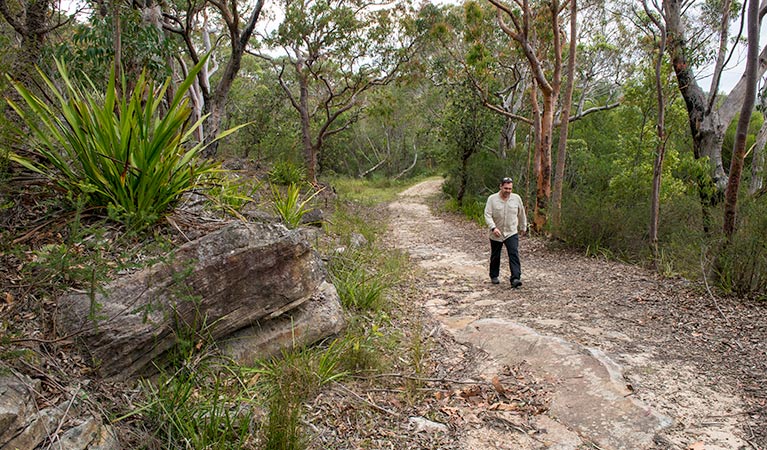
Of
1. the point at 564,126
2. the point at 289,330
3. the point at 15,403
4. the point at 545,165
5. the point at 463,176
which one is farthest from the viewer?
the point at 463,176

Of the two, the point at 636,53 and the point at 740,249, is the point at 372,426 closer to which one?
the point at 740,249

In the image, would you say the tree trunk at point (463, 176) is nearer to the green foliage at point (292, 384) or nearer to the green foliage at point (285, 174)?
the green foliage at point (285, 174)

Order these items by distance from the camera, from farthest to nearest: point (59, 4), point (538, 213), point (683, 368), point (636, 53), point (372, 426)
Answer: point (636, 53), point (538, 213), point (59, 4), point (683, 368), point (372, 426)

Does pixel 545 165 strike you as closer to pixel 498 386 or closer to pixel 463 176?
pixel 463 176

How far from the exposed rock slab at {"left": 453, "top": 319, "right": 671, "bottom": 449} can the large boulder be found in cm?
198

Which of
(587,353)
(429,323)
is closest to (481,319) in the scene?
(429,323)

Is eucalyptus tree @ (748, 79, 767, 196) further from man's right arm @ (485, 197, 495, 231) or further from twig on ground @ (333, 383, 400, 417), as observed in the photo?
twig on ground @ (333, 383, 400, 417)

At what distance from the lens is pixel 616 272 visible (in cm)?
774

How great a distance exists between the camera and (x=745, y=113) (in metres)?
5.55

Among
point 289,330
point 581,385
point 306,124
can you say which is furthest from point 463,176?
point 289,330

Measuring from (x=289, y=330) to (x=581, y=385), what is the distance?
2.37m

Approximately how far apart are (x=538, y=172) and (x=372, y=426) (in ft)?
32.7

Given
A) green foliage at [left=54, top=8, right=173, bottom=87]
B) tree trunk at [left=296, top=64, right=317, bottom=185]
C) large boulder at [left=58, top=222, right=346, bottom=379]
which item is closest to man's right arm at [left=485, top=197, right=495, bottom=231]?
large boulder at [left=58, top=222, right=346, bottom=379]

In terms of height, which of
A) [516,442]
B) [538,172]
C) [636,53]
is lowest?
[516,442]
